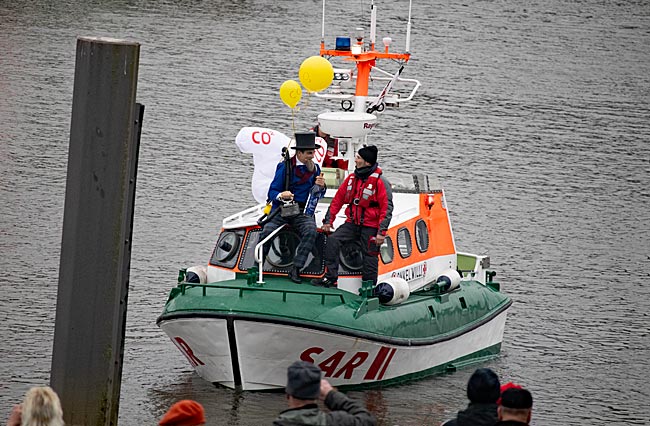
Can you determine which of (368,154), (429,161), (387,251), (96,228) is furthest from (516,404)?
(429,161)

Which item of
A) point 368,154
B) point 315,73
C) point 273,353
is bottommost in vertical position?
point 273,353

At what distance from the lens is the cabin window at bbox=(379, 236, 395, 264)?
16.8 metres

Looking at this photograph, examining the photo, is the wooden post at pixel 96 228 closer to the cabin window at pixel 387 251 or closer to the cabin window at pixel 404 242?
the cabin window at pixel 387 251

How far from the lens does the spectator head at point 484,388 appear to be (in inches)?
343

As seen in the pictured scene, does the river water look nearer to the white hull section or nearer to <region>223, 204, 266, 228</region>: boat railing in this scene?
the white hull section

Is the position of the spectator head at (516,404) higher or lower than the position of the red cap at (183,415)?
higher

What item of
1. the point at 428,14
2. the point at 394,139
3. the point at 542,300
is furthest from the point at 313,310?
the point at 428,14

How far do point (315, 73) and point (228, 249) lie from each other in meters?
2.43

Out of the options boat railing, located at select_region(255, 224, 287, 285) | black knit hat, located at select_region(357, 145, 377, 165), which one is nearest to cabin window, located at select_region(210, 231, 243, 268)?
boat railing, located at select_region(255, 224, 287, 285)

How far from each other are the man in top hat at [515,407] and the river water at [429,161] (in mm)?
7210

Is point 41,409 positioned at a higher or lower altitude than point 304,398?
lower

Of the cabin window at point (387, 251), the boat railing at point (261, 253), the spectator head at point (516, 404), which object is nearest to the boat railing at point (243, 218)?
the boat railing at point (261, 253)

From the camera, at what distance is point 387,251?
55.3ft

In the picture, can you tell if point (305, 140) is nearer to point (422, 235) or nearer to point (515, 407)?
point (422, 235)
